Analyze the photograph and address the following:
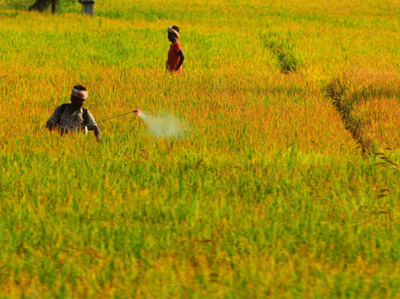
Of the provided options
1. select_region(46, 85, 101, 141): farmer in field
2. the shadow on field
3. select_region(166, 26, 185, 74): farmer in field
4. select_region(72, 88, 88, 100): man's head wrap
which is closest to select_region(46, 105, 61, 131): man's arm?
select_region(46, 85, 101, 141): farmer in field

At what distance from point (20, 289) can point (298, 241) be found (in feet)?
5.12

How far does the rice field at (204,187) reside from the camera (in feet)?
9.54

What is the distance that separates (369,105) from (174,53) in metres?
3.39

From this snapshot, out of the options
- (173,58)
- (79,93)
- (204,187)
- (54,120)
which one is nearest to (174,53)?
(173,58)

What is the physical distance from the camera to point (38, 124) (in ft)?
19.4

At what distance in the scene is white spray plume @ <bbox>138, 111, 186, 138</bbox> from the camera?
5.82 meters

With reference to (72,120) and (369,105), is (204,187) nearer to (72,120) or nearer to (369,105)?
(72,120)

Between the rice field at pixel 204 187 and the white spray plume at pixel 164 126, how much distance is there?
60 mm

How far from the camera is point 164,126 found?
20.0 feet

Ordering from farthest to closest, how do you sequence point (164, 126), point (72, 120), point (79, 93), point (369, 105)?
point (369, 105) → point (164, 126) → point (72, 120) → point (79, 93)

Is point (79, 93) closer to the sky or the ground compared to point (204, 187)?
closer to the sky

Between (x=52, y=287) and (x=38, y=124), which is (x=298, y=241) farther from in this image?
(x=38, y=124)

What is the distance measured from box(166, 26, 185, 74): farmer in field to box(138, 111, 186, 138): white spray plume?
2650mm

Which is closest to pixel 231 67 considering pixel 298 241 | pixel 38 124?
pixel 38 124
